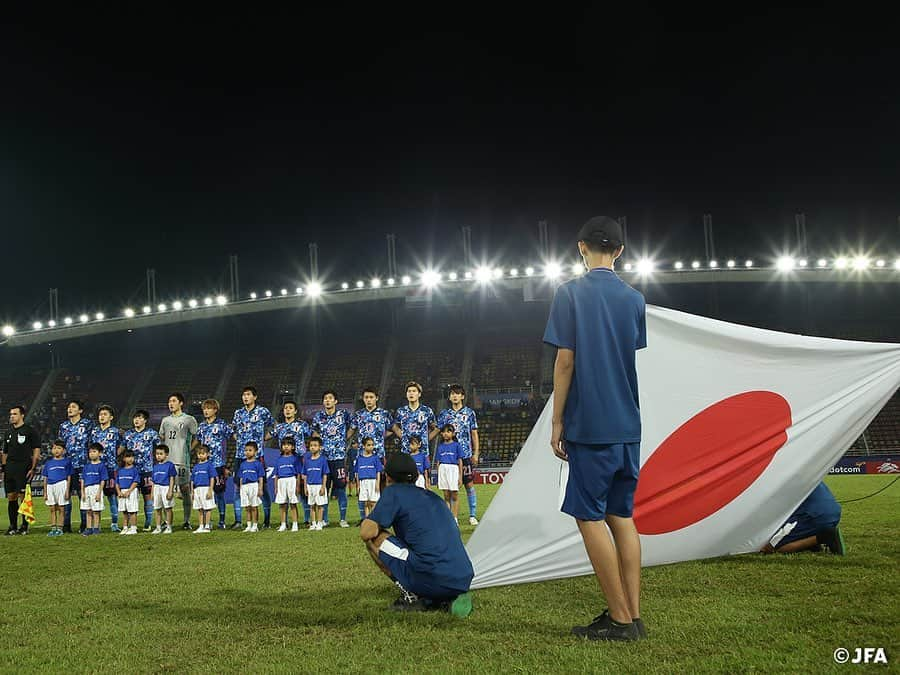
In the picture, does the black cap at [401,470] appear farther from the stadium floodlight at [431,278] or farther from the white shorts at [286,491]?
the stadium floodlight at [431,278]

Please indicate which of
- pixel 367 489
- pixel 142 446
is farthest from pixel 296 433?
pixel 142 446

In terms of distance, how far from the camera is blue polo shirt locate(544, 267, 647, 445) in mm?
3570

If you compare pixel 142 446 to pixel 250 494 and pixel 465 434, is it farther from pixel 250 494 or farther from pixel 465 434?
pixel 465 434

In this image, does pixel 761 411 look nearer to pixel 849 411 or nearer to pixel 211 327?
pixel 849 411

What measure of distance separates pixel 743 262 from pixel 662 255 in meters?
5.02

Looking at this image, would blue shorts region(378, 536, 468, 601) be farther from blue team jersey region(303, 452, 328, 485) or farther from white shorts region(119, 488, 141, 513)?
white shorts region(119, 488, 141, 513)

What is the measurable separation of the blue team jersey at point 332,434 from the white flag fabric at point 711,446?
614 centimetres

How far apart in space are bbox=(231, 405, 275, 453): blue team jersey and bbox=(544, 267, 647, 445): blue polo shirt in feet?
25.4

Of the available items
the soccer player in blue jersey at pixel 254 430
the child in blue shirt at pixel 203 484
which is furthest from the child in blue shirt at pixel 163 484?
the soccer player in blue jersey at pixel 254 430

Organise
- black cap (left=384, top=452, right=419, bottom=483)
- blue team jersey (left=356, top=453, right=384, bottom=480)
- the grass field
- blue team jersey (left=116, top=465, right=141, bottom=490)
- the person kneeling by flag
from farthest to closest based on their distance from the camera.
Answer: blue team jersey (left=116, top=465, right=141, bottom=490), blue team jersey (left=356, top=453, right=384, bottom=480), black cap (left=384, top=452, right=419, bottom=483), the person kneeling by flag, the grass field

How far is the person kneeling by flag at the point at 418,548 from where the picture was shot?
14.0ft

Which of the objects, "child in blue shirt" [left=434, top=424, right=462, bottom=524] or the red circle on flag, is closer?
the red circle on flag

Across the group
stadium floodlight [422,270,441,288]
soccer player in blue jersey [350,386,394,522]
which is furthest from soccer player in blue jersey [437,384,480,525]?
stadium floodlight [422,270,441,288]

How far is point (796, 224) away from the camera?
3059 centimetres
